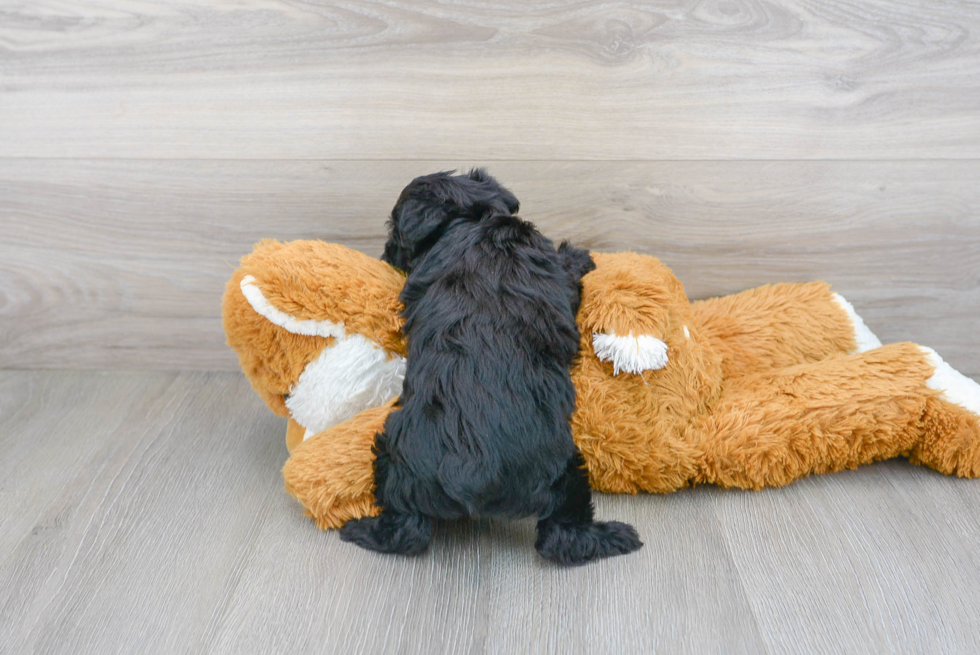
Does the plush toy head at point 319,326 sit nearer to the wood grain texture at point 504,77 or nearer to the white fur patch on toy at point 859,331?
the wood grain texture at point 504,77

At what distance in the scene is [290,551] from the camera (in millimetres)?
831

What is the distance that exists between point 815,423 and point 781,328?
181 millimetres

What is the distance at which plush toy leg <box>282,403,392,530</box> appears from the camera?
0.83 m

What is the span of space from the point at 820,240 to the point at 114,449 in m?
1.11

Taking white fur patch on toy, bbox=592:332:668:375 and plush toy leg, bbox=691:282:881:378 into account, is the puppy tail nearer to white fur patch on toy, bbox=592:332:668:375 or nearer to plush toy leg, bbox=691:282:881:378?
white fur patch on toy, bbox=592:332:668:375

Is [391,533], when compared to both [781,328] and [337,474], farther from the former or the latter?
[781,328]

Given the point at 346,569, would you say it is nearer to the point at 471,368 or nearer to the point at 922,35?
the point at 471,368

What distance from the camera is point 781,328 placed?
104 centimetres

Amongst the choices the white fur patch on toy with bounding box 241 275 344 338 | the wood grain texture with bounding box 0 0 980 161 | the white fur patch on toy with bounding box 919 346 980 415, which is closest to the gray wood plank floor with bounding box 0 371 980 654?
the white fur patch on toy with bounding box 919 346 980 415

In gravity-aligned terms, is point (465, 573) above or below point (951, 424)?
below

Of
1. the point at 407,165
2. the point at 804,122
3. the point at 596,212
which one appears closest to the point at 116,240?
the point at 407,165

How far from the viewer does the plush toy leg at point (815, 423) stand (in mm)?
903

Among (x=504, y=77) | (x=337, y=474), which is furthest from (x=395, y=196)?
(x=337, y=474)

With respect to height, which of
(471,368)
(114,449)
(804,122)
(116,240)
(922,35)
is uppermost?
(922,35)
